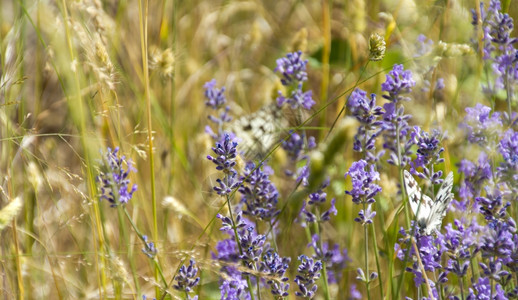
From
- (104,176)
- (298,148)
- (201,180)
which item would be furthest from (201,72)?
(104,176)

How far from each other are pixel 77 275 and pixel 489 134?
138cm

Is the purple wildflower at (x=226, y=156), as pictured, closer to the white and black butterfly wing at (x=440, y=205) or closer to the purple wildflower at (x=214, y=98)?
the white and black butterfly wing at (x=440, y=205)

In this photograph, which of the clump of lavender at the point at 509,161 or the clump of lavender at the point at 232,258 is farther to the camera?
the clump of lavender at the point at 232,258

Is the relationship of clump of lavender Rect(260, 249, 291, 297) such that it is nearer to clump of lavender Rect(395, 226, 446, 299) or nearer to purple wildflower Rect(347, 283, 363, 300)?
clump of lavender Rect(395, 226, 446, 299)

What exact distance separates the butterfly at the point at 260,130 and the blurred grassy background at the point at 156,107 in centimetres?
11

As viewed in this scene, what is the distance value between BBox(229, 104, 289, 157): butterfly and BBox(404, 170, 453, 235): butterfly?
619mm

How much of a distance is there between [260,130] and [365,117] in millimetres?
692

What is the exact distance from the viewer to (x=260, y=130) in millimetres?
2000

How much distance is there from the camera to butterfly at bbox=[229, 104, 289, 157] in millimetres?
1870

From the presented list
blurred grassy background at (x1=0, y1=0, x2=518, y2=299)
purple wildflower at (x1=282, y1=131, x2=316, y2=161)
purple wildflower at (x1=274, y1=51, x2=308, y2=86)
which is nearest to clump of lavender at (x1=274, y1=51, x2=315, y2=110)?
purple wildflower at (x1=274, y1=51, x2=308, y2=86)

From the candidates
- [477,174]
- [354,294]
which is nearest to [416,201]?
[477,174]

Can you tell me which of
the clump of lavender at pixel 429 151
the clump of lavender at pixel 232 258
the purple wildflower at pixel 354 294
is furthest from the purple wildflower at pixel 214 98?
the clump of lavender at pixel 429 151

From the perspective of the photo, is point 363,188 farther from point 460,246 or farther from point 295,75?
point 295,75

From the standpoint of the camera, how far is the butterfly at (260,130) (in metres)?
1.87
